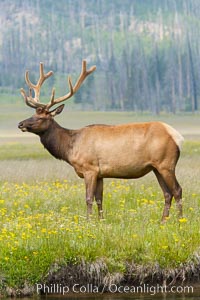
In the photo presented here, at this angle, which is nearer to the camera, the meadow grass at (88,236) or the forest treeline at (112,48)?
the meadow grass at (88,236)

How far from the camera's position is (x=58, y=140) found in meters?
15.6

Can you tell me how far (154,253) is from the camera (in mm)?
12266

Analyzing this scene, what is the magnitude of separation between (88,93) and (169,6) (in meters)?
60.8

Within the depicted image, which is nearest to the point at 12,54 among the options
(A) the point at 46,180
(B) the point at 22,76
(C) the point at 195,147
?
(B) the point at 22,76

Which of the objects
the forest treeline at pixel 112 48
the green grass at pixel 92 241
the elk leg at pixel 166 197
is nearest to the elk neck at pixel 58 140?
the green grass at pixel 92 241

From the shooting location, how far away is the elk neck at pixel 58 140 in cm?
1541

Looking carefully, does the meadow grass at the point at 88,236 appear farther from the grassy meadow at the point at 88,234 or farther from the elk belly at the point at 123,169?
the elk belly at the point at 123,169

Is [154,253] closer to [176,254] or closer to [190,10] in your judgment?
[176,254]

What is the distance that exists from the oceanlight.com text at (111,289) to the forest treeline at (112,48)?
93.8 metres

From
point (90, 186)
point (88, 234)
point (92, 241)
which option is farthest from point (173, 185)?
point (92, 241)

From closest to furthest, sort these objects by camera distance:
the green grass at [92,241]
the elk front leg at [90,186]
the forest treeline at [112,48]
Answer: the green grass at [92,241]
the elk front leg at [90,186]
the forest treeline at [112,48]

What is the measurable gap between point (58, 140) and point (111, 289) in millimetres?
4293

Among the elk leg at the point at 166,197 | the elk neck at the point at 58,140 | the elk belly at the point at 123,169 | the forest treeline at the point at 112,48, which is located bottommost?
the elk leg at the point at 166,197

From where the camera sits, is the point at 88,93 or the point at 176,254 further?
the point at 88,93
